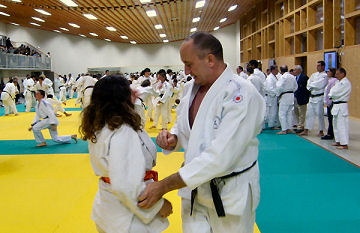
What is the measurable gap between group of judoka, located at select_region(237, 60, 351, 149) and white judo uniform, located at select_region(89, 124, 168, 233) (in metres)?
5.49

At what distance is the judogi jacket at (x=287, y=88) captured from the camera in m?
8.91

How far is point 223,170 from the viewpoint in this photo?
1548 millimetres

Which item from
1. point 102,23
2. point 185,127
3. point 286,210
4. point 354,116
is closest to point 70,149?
point 286,210

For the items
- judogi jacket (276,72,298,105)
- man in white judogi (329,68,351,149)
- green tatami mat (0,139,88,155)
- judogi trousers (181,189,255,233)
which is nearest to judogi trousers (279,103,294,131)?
judogi jacket (276,72,298,105)

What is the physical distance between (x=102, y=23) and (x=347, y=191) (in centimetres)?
1896

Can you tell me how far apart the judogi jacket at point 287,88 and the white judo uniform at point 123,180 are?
24.7 feet

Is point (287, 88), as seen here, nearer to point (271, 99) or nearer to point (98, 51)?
point (271, 99)

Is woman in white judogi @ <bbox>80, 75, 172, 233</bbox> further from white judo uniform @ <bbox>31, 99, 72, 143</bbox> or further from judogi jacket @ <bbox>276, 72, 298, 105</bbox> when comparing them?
judogi jacket @ <bbox>276, 72, 298, 105</bbox>

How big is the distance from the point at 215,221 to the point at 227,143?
527 millimetres

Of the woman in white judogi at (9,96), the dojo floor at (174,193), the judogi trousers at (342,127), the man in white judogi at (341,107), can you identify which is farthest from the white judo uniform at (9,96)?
the judogi trousers at (342,127)

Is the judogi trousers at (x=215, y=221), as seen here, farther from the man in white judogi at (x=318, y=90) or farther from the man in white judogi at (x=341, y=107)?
the man in white judogi at (x=318, y=90)

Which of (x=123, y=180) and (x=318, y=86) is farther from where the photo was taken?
(x=318, y=86)

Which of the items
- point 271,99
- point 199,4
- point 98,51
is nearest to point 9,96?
point 199,4

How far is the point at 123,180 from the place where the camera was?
1.83 m
